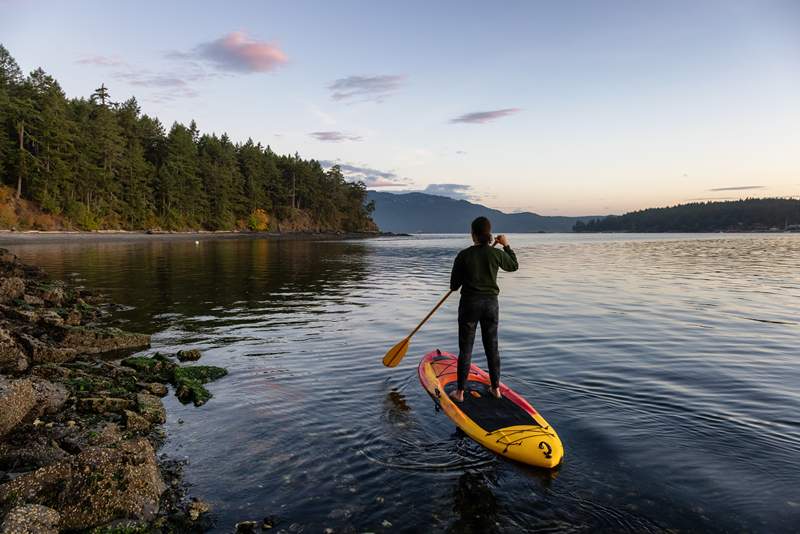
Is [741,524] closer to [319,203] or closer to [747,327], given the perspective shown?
[747,327]

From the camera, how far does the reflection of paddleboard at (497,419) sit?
7.22m

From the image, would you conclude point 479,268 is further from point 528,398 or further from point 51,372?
point 51,372

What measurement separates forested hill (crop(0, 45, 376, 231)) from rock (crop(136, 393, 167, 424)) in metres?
79.0

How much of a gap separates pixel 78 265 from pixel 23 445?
3752cm

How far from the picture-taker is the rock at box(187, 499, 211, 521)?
18.9ft

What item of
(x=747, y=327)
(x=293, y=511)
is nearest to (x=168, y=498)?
(x=293, y=511)

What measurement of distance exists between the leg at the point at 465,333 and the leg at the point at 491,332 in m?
0.19

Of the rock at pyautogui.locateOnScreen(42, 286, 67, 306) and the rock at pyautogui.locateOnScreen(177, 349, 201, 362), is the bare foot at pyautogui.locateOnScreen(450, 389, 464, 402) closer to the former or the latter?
the rock at pyautogui.locateOnScreen(177, 349, 201, 362)

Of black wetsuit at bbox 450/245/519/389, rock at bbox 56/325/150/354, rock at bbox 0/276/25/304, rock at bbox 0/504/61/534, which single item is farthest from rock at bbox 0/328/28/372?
A: black wetsuit at bbox 450/245/519/389

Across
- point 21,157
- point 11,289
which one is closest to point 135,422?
point 11,289

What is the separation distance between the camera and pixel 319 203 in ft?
534

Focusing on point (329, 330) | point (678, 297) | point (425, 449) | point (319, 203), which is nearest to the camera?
point (425, 449)

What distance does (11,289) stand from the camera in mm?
18000

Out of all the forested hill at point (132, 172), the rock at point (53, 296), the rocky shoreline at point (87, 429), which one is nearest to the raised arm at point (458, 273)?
the rocky shoreline at point (87, 429)
